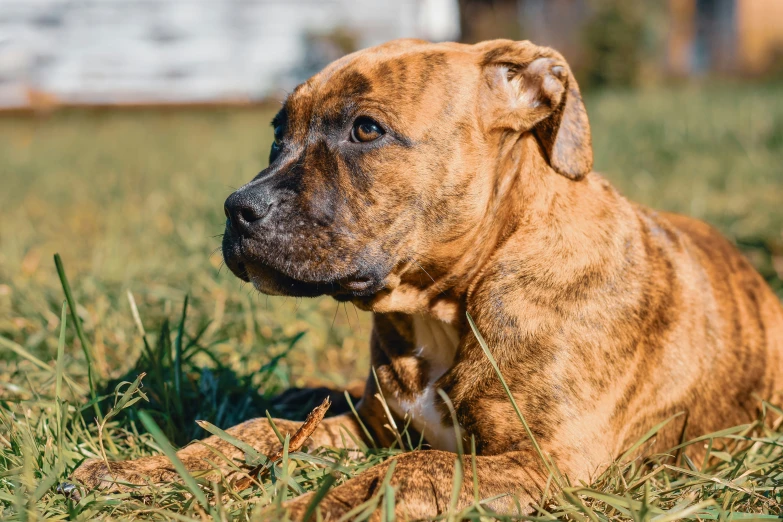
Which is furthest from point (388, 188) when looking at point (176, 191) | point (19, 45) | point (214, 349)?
point (19, 45)

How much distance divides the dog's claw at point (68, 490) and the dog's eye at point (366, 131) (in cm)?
148

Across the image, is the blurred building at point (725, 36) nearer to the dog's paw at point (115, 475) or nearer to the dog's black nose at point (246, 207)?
the dog's black nose at point (246, 207)

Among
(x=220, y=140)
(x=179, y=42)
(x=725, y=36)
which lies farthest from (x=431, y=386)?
(x=725, y=36)

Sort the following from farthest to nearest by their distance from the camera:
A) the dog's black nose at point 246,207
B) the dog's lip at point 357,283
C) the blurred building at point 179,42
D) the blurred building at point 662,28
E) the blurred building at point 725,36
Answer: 1. the blurred building at point 725,36
2. the blurred building at point 179,42
3. the blurred building at point 662,28
4. the dog's lip at point 357,283
5. the dog's black nose at point 246,207

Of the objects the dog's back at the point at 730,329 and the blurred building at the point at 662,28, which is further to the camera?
the blurred building at the point at 662,28

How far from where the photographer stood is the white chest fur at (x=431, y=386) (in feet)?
9.02

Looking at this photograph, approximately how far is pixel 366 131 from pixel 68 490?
1.54 meters

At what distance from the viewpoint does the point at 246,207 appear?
8.29ft

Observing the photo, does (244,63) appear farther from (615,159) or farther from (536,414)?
(536,414)

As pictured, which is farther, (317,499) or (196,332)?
(196,332)

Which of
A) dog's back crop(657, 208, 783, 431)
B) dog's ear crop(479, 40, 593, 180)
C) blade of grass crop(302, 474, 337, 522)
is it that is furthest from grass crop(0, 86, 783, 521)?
dog's ear crop(479, 40, 593, 180)

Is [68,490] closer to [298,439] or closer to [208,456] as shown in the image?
[208,456]

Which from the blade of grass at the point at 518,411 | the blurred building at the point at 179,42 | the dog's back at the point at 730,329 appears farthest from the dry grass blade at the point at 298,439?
the blurred building at the point at 179,42

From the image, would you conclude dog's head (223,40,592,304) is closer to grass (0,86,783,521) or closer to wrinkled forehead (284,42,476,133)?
wrinkled forehead (284,42,476,133)
